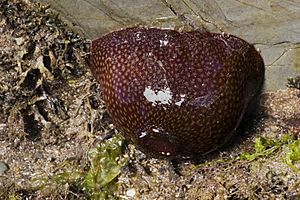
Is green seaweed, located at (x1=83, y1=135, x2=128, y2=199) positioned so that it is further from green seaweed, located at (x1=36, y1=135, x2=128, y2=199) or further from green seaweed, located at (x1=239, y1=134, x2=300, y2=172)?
green seaweed, located at (x1=239, y1=134, x2=300, y2=172)

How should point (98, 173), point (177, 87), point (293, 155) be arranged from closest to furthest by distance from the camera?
1. point (177, 87)
2. point (293, 155)
3. point (98, 173)

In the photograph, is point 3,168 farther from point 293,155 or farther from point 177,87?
point 293,155

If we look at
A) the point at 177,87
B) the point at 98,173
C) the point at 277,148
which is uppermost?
the point at 177,87

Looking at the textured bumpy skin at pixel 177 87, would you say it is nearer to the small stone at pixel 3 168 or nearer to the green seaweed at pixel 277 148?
the green seaweed at pixel 277 148

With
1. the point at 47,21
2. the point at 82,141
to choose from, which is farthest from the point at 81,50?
the point at 82,141

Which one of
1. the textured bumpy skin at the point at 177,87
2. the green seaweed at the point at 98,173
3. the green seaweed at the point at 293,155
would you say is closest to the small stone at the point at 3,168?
the green seaweed at the point at 98,173

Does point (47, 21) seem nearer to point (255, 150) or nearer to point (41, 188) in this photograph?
point (41, 188)

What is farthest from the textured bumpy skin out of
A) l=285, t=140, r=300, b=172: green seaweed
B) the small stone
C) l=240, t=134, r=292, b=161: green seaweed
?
the small stone

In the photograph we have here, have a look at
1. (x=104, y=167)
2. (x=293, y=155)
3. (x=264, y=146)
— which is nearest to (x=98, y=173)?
(x=104, y=167)
